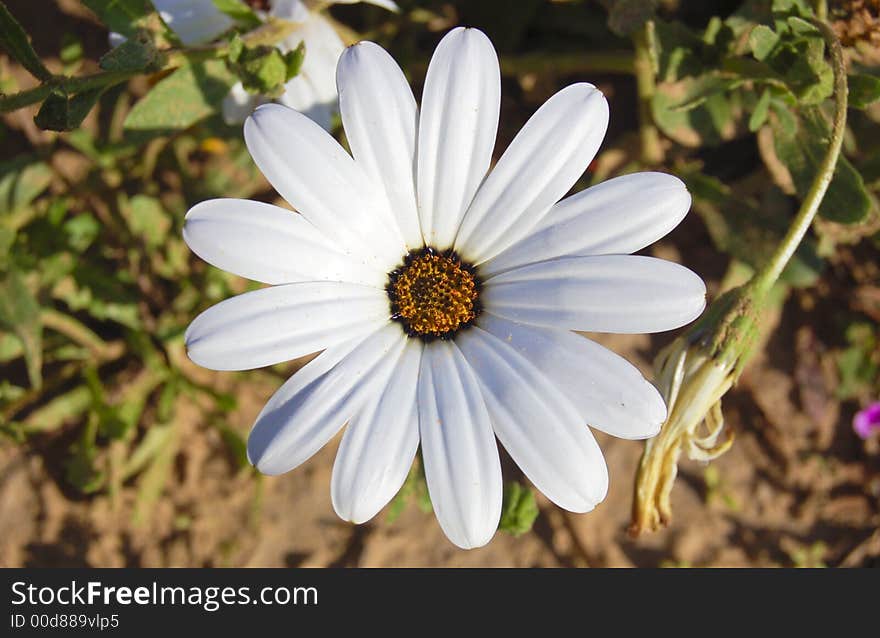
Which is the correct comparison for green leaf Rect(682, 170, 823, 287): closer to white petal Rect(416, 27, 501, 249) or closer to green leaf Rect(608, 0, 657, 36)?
green leaf Rect(608, 0, 657, 36)

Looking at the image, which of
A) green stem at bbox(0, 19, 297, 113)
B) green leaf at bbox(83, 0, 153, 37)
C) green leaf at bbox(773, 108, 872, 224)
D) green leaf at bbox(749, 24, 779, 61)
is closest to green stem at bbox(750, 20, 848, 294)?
green leaf at bbox(749, 24, 779, 61)

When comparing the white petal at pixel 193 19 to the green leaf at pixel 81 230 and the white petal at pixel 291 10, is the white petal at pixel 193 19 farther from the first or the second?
the green leaf at pixel 81 230

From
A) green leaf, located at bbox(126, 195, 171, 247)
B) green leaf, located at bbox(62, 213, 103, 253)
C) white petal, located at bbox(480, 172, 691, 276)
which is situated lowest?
white petal, located at bbox(480, 172, 691, 276)

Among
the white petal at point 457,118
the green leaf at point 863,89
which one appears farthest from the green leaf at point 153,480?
the green leaf at point 863,89

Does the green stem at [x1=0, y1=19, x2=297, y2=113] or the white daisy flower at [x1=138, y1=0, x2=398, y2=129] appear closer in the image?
the green stem at [x1=0, y1=19, x2=297, y2=113]

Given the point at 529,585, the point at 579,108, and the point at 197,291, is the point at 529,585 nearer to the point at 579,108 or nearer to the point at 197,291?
the point at 197,291
